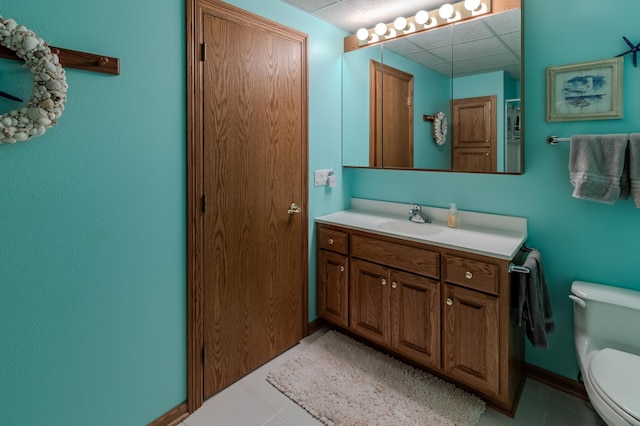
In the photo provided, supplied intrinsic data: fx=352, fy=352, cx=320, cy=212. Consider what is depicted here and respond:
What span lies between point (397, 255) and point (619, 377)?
109 centimetres

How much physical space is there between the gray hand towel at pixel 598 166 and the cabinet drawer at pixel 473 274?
56 centimetres

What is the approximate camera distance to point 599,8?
1740 millimetres

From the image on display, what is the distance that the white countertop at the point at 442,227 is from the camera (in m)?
1.88

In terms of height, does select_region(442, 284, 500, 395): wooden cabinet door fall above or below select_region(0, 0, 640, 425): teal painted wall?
below

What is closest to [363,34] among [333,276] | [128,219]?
[333,276]

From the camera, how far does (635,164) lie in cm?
160

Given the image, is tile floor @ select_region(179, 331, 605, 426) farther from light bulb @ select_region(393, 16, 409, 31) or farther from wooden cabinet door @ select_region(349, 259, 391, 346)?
light bulb @ select_region(393, 16, 409, 31)

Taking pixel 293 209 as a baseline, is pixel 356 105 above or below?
above

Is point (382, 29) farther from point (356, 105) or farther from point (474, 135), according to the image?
point (474, 135)

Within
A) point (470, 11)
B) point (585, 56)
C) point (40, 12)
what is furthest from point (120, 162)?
point (585, 56)

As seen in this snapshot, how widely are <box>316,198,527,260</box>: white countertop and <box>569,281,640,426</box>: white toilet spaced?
42cm

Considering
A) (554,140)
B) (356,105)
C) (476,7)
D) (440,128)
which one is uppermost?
(476,7)

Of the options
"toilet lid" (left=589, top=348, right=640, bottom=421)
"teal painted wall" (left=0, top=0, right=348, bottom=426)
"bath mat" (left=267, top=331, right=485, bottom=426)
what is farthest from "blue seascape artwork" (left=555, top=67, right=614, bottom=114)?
"teal painted wall" (left=0, top=0, right=348, bottom=426)

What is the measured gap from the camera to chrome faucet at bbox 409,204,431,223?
2.44 m
